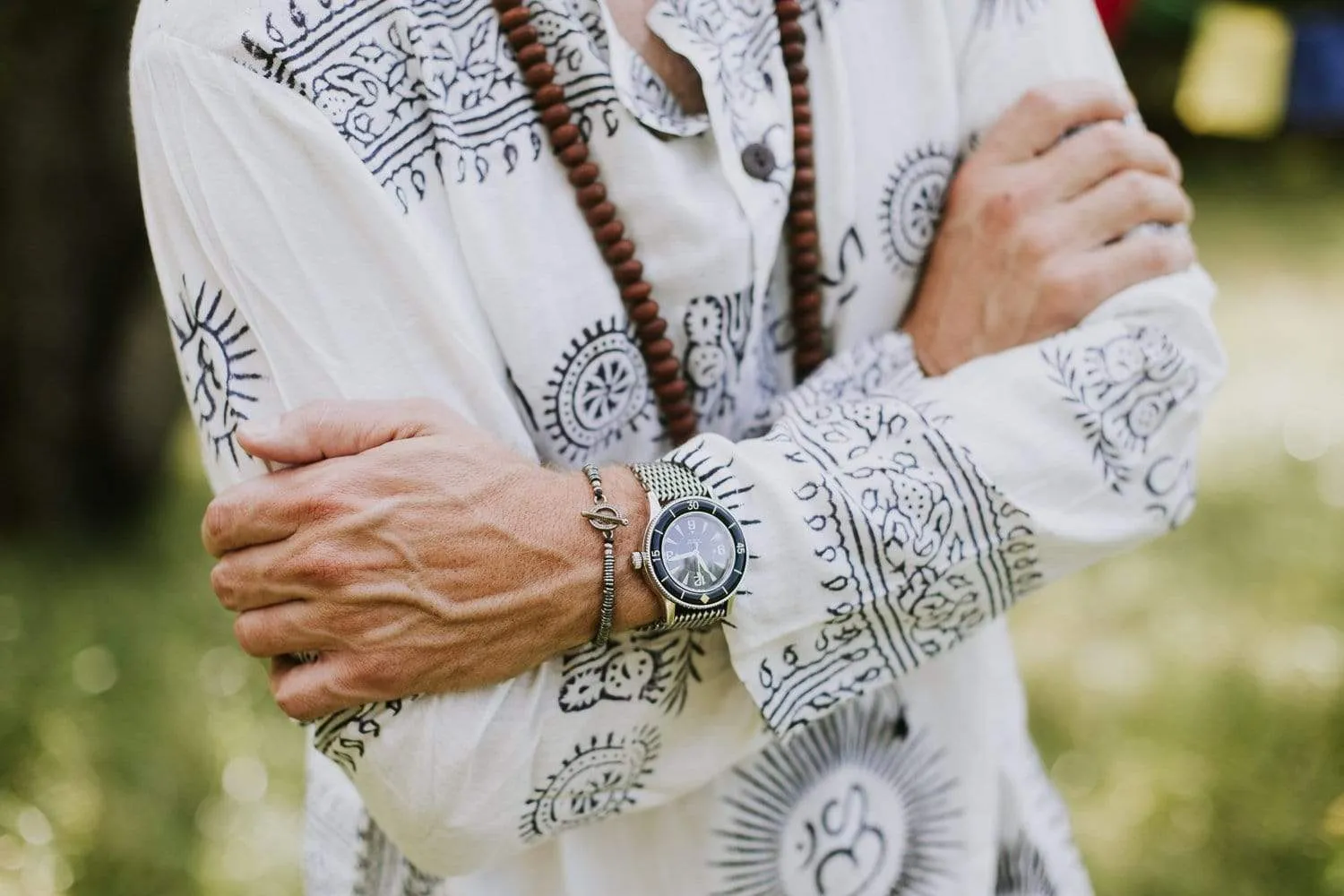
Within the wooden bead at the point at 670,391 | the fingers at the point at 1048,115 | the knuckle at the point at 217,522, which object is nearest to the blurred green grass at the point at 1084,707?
the fingers at the point at 1048,115

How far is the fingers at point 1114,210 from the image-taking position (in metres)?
1.15

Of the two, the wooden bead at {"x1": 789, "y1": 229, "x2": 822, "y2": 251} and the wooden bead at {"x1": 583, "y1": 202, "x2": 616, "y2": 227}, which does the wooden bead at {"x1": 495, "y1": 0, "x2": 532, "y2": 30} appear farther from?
the wooden bead at {"x1": 789, "y1": 229, "x2": 822, "y2": 251}

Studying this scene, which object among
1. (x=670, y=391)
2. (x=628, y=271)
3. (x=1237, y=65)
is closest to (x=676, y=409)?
(x=670, y=391)

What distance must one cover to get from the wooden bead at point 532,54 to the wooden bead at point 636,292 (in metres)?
0.20

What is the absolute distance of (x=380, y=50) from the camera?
100cm

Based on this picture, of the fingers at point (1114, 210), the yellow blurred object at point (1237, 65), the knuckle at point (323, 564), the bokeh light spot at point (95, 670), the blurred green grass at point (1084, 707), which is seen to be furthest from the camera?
the yellow blurred object at point (1237, 65)

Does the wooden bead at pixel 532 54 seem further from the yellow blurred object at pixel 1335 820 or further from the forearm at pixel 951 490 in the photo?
the yellow blurred object at pixel 1335 820

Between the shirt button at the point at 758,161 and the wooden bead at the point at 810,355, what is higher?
the shirt button at the point at 758,161

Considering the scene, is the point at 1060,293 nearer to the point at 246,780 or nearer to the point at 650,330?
the point at 650,330

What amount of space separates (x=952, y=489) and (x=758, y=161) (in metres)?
0.33

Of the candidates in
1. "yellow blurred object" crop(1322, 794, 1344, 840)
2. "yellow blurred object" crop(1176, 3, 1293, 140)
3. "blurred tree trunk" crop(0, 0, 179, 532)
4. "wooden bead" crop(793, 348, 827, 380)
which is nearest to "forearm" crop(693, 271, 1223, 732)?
"wooden bead" crop(793, 348, 827, 380)

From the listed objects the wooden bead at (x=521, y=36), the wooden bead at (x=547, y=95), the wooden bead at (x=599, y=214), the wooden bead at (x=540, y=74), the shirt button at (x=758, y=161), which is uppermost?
the wooden bead at (x=521, y=36)

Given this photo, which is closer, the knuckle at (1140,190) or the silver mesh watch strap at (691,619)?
the silver mesh watch strap at (691,619)

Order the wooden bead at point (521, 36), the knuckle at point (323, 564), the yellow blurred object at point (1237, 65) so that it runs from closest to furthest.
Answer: the knuckle at point (323, 564)
the wooden bead at point (521, 36)
the yellow blurred object at point (1237, 65)
